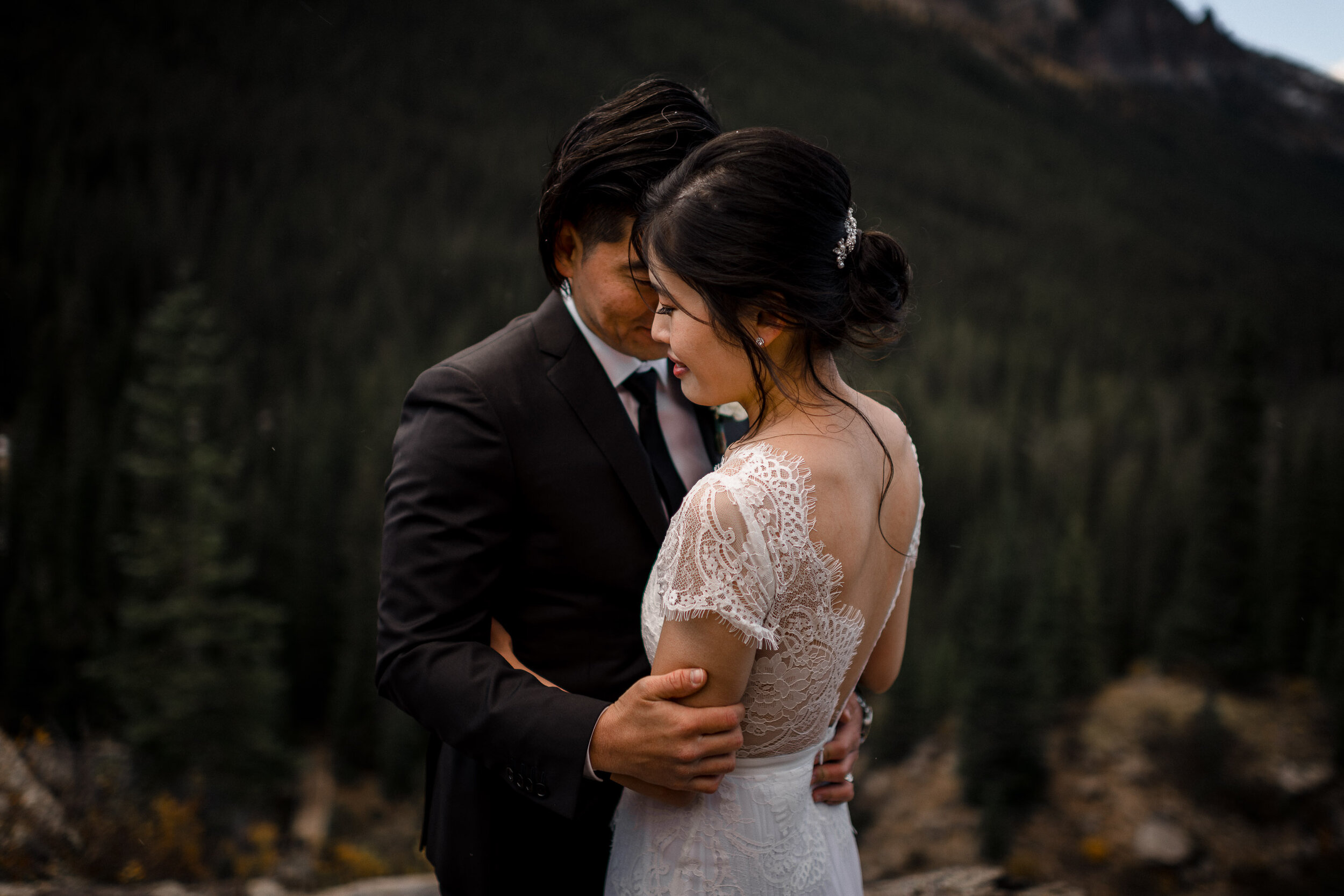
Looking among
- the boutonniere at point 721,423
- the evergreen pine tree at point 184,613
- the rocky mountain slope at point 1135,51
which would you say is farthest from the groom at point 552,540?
the rocky mountain slope at point 1135,51

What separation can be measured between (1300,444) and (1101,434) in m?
11.7

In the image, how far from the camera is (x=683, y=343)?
176cm

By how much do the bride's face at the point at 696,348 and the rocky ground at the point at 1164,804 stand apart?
31.0 m

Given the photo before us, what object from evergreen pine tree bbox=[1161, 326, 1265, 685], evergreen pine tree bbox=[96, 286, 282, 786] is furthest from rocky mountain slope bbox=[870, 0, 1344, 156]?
evergreen pine tree bbox=[96, 286, 282, 786]

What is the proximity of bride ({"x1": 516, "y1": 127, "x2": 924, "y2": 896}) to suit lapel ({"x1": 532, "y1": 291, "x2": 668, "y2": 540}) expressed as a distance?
32 cm

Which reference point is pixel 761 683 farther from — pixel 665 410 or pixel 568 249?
pixel 568 249

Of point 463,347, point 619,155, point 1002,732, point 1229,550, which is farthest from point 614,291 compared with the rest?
point 463,347

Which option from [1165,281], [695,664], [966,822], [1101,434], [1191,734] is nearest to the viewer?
[695,664]

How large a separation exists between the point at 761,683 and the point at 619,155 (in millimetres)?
1247

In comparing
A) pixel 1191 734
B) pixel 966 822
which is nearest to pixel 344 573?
pixel 966 822

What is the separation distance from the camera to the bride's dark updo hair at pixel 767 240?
170 centimetres

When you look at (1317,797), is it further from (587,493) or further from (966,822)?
(587,493)

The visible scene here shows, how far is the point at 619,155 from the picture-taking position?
214cm

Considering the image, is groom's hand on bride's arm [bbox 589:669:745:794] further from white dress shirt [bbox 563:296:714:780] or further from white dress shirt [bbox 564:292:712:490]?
white dress shirt [bbox 564:292:712:490]
